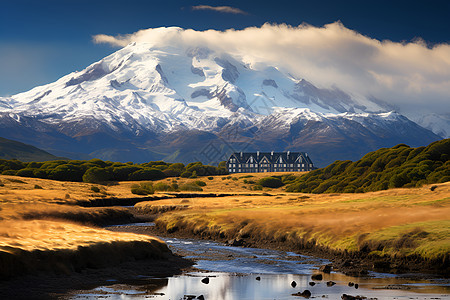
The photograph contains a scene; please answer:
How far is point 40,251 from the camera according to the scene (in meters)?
25.2

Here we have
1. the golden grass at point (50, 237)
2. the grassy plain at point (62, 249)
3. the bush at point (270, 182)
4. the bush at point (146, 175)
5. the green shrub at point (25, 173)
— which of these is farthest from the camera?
the bush at point (270, 182)

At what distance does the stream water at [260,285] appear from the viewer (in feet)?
77.0

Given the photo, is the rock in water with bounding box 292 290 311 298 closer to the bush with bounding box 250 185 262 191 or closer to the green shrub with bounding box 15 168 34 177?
the bush with bounding box 250 185 262 191

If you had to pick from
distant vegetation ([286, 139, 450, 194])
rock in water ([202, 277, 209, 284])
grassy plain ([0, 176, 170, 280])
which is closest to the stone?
rock in water ([202, 277, 209, 284])

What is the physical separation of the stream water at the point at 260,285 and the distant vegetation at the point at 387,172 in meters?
52.4

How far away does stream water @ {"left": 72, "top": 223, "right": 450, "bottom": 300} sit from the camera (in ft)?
77.0

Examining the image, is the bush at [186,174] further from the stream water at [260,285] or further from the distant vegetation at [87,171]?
the stream water at [260,285]

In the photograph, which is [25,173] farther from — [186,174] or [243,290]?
[243,290]

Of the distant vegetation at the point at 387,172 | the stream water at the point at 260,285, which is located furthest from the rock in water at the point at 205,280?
the distant vegetation at the point at 387,172

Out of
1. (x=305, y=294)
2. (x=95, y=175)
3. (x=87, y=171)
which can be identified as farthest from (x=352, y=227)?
(x=87, y=171)

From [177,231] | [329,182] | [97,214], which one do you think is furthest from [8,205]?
[329,182]

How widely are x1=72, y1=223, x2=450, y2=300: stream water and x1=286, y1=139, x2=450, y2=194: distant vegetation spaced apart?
52.4 m

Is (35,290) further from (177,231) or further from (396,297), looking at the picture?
(177,231)

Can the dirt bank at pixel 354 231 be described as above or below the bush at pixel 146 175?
below
